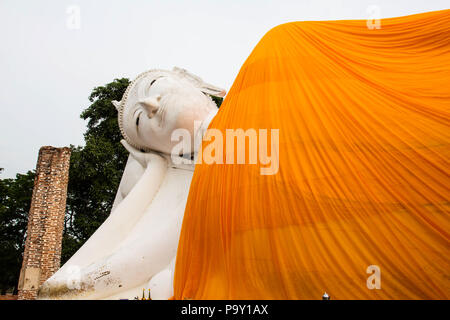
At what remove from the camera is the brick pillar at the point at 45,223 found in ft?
28.5

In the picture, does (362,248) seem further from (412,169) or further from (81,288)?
(81,288)

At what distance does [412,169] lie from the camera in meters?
2.48

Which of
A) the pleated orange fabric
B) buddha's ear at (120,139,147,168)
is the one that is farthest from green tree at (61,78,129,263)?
the pleated orange fabric

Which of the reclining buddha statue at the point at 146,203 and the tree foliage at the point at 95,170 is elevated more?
the tree foliage at the point at 95,170

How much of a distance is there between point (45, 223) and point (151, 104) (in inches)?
229

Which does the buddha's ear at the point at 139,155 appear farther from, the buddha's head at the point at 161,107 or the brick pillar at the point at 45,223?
the brick pillar at the point at 45,223

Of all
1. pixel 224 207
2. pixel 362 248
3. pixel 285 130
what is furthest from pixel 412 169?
pixel 224 207

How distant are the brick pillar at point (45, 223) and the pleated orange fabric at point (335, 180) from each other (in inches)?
258

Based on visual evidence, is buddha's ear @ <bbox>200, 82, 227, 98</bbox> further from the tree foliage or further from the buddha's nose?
the tree foliage

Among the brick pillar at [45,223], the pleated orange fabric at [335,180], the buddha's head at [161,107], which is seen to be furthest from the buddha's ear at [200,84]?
the brick pillar at [45,223]

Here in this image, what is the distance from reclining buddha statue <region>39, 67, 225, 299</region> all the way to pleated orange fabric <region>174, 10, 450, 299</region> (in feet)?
2.35

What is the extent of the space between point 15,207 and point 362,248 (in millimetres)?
15350

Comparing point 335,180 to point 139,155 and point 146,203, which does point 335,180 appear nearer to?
point 146,203

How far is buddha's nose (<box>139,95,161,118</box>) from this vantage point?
438cm
